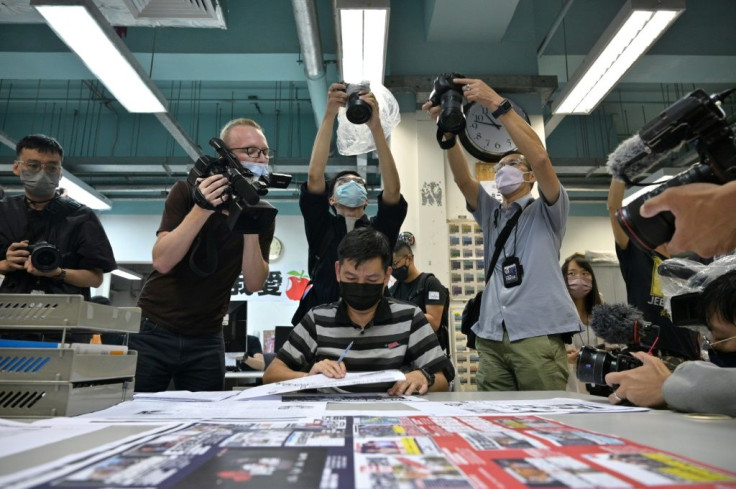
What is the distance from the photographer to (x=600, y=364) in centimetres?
121

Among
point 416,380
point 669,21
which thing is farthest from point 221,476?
point 669,21

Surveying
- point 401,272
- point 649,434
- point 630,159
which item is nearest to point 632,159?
point 630,159

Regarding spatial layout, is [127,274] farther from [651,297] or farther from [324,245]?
[651,297]

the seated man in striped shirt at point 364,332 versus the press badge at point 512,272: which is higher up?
the press badge at point 512,272

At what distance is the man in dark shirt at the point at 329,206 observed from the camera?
198 cm

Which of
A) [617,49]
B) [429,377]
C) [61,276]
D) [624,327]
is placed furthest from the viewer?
[617,49]

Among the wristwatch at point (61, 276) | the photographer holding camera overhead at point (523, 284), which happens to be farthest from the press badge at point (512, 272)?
the wristwatch at point (61, 276)

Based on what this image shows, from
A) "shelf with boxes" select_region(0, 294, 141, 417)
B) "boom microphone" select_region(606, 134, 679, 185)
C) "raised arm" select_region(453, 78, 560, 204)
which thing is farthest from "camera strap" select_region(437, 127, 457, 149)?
"shelf with boxes" select_region(0, 294, 141, 417)

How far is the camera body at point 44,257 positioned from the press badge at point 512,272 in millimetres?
1650

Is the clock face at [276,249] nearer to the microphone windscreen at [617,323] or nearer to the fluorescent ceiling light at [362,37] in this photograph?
the fluorescent ceiling light at [362,37]

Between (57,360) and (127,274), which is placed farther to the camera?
(127,274)

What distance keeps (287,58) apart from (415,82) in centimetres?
148

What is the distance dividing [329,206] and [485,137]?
2.43 metres

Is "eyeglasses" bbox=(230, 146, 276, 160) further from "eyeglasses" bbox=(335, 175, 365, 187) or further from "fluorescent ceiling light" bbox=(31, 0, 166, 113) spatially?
"fluorescent ceiling light" bbox=(31, 0, 166, 113)
